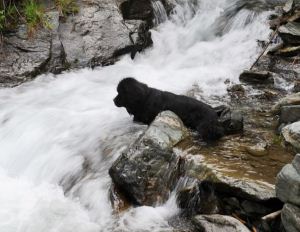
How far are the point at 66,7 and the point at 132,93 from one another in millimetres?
4528

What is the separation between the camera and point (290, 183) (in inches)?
156

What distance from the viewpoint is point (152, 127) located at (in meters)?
5.75

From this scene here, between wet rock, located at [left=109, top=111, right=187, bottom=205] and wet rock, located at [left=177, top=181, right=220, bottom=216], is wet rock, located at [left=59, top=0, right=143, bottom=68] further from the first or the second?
wet rock, located at [left=177, top=181, right=220, bottom=216]

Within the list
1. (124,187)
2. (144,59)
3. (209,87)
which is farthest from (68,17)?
(124,187)

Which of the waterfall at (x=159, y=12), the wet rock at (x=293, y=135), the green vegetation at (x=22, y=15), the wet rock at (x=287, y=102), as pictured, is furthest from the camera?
the waterfall at (x=159, y=12)

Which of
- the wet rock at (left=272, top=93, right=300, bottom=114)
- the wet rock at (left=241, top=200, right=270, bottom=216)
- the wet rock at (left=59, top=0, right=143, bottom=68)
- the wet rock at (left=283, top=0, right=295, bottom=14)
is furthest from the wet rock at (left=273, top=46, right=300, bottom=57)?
the wet rock at (left=241, top=200, right=270, bottom=216)

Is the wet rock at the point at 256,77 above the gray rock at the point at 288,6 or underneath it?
underneath

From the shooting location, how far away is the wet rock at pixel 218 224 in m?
4.40

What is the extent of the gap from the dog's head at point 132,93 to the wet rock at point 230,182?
1.61 m

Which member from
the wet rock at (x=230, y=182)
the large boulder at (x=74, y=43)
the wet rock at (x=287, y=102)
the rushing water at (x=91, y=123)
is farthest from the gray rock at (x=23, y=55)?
the wet rock at (x=230, y=182)

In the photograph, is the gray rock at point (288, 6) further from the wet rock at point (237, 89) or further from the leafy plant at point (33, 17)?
the leafy plant at point (33, 17)

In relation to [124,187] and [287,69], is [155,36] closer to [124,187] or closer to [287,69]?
[287,69]

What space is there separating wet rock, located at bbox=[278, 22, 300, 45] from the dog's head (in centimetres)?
449

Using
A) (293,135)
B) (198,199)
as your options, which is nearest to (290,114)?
(293,135)
